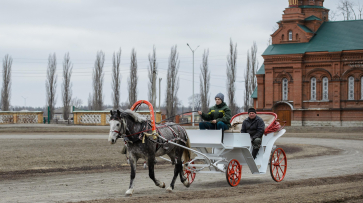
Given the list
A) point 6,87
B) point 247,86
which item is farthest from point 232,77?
point 6,87

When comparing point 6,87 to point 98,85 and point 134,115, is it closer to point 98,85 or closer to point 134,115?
point 98,85

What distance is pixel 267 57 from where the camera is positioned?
2110 inches

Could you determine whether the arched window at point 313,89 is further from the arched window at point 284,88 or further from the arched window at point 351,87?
the arched window at point 351,87

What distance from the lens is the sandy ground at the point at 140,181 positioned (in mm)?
9383

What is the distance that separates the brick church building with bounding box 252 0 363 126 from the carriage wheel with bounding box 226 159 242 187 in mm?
42145

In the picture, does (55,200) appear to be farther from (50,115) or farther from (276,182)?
(50,115)

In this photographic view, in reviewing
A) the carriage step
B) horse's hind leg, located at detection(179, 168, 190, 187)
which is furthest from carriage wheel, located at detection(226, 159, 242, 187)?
horse's hind leg, located at detection(179, 168, 190, 187)

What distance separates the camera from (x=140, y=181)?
12.5 metres

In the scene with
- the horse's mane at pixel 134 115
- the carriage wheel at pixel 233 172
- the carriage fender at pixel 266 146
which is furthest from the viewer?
the carriage fender at pixel 266 146

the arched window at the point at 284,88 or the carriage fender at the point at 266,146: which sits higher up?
the arched window at the point at 284,88

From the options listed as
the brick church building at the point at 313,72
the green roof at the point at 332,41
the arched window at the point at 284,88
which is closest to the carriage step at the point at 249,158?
the brick church building at the point at 313,72

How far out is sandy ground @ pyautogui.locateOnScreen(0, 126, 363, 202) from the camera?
9.38 metres

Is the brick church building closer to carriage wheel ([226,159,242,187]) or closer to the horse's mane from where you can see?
Answer: carriage wheel ([226,159,242,187])

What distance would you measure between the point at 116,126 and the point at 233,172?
345 centimetres
